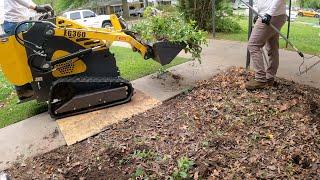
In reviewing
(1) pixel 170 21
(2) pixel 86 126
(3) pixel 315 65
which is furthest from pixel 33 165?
(3) pixel 315 65

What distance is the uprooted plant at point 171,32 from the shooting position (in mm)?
5801

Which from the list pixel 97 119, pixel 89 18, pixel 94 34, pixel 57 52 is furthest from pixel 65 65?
pixel 89 18

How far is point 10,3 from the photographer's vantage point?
604cm

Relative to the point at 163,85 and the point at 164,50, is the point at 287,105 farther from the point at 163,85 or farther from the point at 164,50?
the point at 163,85

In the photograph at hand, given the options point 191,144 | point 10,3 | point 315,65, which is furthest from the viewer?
point 315,65

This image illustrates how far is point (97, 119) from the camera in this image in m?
5.08

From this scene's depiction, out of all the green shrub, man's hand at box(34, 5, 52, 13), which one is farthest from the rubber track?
the green shrub

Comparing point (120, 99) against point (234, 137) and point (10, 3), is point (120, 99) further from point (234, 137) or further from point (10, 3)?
point (10, 3)

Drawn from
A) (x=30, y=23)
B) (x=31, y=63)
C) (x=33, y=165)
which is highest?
(x=30, y=23)

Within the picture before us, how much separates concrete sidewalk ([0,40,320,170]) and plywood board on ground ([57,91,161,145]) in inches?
5.0

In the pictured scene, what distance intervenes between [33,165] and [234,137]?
2.24 m

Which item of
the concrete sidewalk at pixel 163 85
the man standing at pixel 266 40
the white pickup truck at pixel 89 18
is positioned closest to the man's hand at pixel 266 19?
the man standing at pixel 266 40

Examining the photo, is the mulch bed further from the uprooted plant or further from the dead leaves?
the uprooted plant

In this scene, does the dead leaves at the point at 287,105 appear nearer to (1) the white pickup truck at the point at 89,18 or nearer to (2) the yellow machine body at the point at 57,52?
(2) the yellow machine body at the point at 57,52
